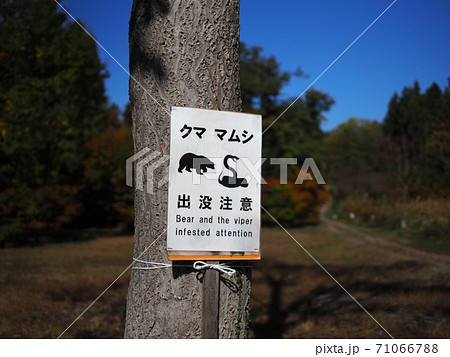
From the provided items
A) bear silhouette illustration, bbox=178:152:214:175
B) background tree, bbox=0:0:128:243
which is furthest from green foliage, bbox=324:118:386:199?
bear silhouette illustration, bbox=178:152:214:175

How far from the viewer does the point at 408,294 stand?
797cm

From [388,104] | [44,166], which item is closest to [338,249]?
[44,166]

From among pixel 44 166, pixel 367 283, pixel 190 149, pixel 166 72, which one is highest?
pixel 44 166

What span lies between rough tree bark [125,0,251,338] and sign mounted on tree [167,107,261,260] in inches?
7.1

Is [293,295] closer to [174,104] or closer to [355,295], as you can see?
[355,295]

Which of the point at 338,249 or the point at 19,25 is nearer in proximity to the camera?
the point at 338,249

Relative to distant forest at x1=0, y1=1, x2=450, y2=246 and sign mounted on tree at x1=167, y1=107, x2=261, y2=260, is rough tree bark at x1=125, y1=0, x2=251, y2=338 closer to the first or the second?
sign mounted on tree at x1=167, y1=107, x2=261, y2=260

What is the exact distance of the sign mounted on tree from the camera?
2664mm

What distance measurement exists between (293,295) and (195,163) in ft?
21.7

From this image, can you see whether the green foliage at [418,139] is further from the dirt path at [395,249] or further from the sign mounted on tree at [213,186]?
the sign mounted on tree at [213,186]

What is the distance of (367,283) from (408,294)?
4.70 feet

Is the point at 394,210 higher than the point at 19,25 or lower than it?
lower

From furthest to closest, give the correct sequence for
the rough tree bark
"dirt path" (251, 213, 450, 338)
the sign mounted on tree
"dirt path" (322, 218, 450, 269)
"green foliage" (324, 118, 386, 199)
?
"green foliage" (324, 118, 386, 199) → "dirt path" (322, 218, 450, 269) → "dirt path" (251, 213, 450, 338) → the rough tree bark → the sign mounted on tree
